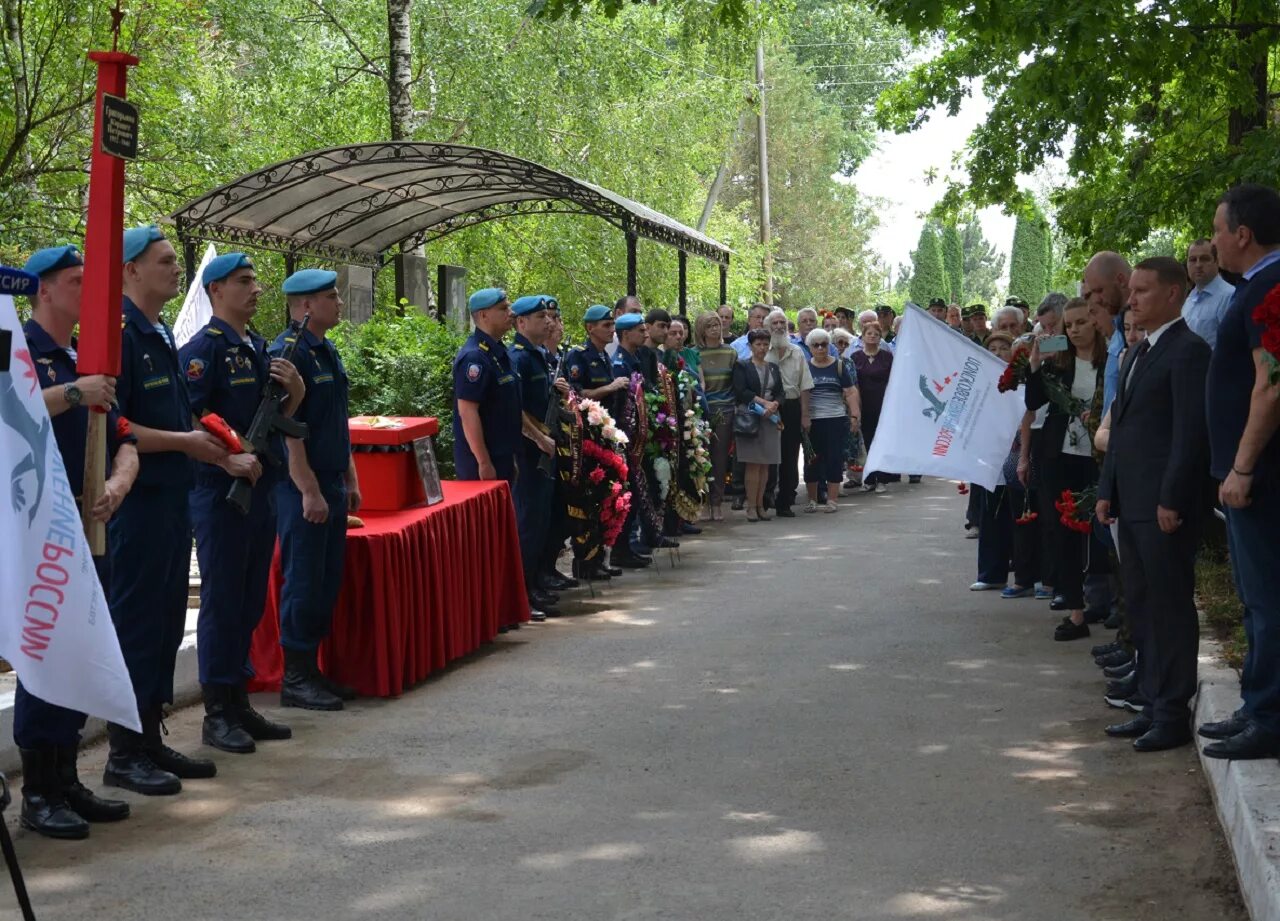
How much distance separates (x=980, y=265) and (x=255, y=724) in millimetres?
114089

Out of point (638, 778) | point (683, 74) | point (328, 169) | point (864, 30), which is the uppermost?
point (864, 30)

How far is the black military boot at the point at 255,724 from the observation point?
742 centimetres

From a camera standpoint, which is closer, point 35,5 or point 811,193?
point 35,5

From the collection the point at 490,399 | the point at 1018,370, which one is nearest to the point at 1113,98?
the point at 1018,370

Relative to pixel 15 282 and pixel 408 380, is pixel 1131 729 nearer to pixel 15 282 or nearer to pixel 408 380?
pixel 15 282

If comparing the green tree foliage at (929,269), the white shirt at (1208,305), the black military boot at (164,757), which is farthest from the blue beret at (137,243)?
the green tree foliage at (929,269)

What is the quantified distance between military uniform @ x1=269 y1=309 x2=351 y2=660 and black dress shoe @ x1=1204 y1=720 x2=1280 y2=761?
13.7 ft

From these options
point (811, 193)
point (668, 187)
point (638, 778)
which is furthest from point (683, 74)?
point (638, 778)

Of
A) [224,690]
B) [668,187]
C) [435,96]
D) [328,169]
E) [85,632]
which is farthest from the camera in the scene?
[668,187]

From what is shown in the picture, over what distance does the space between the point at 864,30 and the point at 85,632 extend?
203 ft

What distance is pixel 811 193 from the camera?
203 feet

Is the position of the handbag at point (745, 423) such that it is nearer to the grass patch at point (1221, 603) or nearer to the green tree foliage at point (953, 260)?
the grass patch at point (1221, 603)

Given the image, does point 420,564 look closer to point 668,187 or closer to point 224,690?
point 224,690

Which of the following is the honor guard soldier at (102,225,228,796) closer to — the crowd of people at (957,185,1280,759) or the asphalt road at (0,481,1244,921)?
the asphalt road at (0,481,1244,921)
